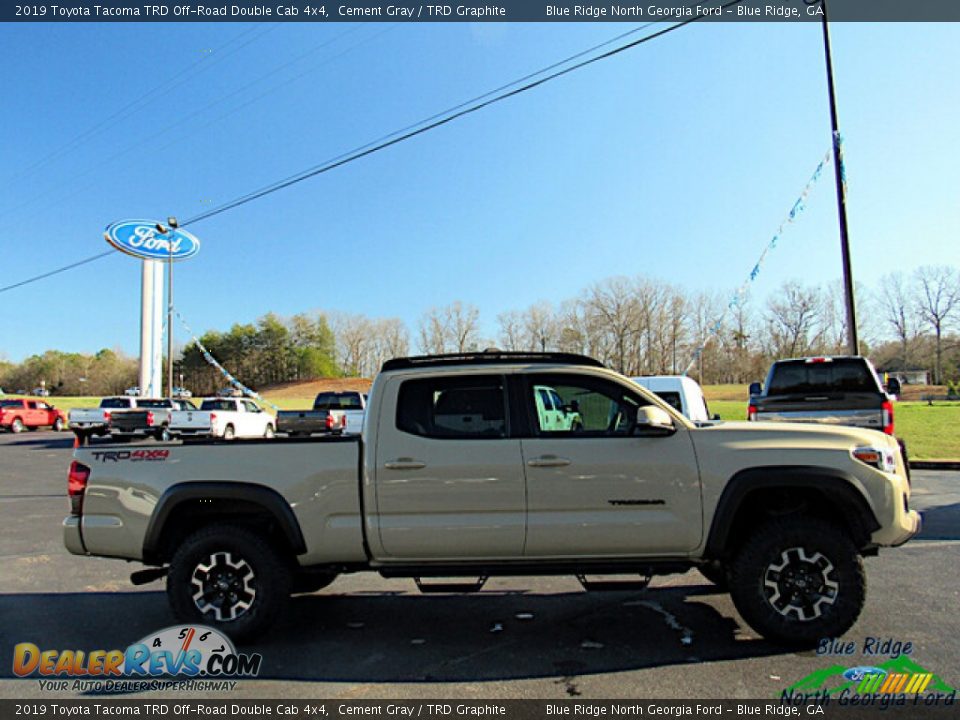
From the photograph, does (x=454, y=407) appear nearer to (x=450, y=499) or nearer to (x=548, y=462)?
(x=450, y=499)

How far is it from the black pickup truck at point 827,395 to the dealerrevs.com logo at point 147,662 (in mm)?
7039

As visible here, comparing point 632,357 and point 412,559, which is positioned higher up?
point 632,357

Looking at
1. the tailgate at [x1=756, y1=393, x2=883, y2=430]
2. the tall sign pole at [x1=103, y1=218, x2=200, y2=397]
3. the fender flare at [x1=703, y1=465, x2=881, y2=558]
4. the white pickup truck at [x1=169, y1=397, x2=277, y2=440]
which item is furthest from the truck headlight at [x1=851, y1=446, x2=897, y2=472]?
the tall sign pole at [x1=103, y1=218, x2=200, y2=397]

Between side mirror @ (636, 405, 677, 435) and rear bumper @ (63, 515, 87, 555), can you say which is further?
rear bumper @ (63, 515, 87, 555)

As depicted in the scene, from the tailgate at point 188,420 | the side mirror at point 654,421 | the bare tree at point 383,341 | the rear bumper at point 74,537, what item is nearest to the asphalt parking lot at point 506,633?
the rear bumper at point 74,537

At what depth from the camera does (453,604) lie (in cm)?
544

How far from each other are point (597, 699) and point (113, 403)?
2834 centimetres

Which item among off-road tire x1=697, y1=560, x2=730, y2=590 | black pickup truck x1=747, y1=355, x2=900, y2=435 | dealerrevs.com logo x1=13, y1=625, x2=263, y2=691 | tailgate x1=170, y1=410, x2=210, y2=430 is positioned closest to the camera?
dealerrevs.com logo x1=13, y1=625, x2=263, y2=691

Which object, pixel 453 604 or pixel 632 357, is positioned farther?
pixel 632 357

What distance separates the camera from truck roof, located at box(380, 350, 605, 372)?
4785 mm

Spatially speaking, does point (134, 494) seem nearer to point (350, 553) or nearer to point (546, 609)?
point (350, 553)

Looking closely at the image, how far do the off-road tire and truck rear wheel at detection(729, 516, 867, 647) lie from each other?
0.54ft

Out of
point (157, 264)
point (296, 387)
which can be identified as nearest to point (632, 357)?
point (157, 264)

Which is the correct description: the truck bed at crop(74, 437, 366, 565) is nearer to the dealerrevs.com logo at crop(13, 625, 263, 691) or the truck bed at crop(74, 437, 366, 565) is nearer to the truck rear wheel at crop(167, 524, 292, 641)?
the truck rear wheel at crop(167, 524, 292, 641)
